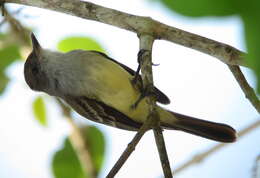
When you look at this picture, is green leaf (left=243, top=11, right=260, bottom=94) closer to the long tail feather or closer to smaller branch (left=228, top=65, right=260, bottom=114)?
smaller branch (left=228, top=65, right=260, bottom=114)

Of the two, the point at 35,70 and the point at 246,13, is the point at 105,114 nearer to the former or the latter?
the point at 35,70

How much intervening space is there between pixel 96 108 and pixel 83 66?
41 centimetres

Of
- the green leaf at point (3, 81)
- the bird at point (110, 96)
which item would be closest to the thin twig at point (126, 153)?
the bird at point (110, 96)

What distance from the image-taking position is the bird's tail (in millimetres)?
3449

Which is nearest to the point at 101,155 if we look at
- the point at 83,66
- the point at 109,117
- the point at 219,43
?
the point at 109,117

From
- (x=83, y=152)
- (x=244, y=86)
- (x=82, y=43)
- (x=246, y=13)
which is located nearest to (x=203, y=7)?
(x=246, y=13)

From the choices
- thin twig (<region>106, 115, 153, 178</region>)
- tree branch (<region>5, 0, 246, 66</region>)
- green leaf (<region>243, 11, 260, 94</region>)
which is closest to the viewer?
green leaf (<region>243, 11, 260, 94</region>)

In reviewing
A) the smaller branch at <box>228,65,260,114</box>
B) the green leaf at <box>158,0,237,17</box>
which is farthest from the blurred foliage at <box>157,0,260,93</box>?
the smaller branch at <box>228,65,260,114</box>

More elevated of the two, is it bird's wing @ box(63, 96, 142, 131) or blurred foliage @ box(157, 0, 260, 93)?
blurred foliage @ box(157, 0, 260, 93)

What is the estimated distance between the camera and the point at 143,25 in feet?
7.77

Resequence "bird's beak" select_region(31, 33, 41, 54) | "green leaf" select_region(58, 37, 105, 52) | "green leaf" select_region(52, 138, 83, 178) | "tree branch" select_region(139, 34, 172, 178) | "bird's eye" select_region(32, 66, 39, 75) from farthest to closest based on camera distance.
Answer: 1. "bird's eye" select_region(32, 66, 39, 75)
2. "bird's beak" select_region(31, 33, 41, 54)
3. "green leaf" select_region(58, 37, 105, 52)
4. "green leaf" select_region(52, 138, 83, 178)
5. "tree branch" select_region(139, 34, 172, 178)

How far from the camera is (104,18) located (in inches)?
93.8

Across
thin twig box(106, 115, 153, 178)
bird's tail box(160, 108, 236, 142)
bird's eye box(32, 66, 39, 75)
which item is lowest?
bird's eye box(32, 66, 39, 75)

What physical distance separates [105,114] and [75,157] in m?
0.44
